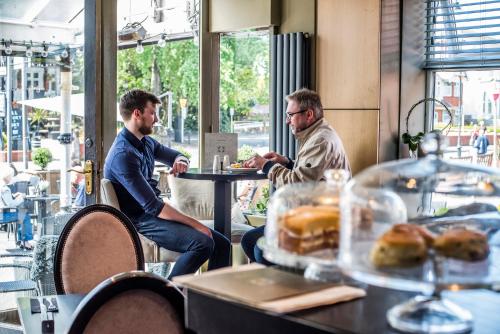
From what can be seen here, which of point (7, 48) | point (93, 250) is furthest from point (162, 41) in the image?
point (93, 250)

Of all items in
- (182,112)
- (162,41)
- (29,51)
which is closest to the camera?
(29,51)

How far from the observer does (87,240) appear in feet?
9.51

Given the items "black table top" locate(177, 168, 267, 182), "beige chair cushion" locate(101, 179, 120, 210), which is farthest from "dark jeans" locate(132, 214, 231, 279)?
"black table top" locate(177, 168, 267, 182)

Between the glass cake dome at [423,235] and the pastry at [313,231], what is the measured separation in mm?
29

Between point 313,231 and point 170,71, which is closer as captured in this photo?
point 313,231

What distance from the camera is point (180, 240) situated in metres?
4.70

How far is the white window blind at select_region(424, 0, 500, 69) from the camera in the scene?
5.21 metres

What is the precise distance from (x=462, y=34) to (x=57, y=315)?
386 centimetres

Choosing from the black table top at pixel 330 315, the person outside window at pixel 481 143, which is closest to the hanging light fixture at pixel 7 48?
the person outside window at pixel 481 143

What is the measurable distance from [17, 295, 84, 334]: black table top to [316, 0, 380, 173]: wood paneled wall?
321 cm

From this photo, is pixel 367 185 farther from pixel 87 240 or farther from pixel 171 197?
pixel 171 197

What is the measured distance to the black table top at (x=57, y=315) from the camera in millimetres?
2258

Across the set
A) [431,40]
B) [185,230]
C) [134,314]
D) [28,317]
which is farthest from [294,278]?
[431,40]

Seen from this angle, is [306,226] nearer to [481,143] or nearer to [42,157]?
[42,157]
